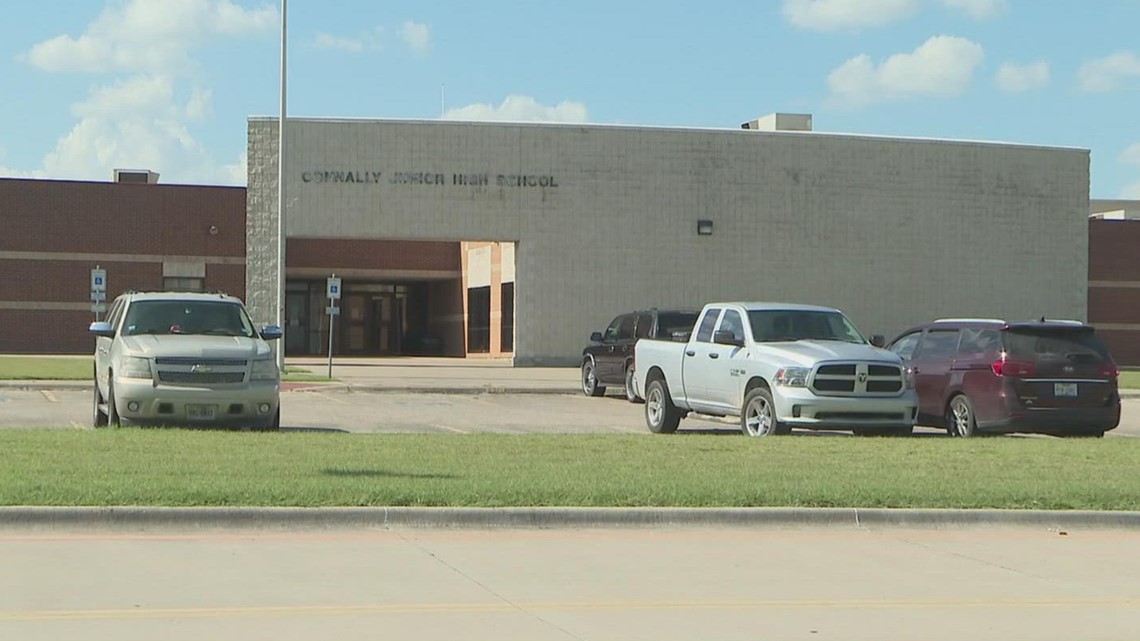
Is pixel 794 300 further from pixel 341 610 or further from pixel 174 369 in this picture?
pixel 341 610

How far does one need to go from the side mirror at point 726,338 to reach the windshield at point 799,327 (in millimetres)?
248

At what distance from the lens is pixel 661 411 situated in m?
22.5

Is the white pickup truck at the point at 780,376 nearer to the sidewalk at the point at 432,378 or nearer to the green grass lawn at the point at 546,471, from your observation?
the green grass lawn at the point at 546,471

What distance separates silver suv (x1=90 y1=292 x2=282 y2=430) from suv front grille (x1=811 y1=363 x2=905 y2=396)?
23.5 feet

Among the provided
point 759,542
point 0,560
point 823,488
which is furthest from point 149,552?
point 823,488

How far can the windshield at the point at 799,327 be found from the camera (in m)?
21.1

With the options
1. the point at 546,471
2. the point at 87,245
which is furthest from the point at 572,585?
the point at 87,245

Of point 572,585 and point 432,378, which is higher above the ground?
A: point 432,378

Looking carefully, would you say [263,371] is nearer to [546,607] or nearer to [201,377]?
[201,377]

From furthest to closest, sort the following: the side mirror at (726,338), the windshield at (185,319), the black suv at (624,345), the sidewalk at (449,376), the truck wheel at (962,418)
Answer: the sidewalk at (449,376)
the black suv at (624,345)
the truck wheel at (962,418)
the side mirror at (726,338)
the windshield at (185,319)

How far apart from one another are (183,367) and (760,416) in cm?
762

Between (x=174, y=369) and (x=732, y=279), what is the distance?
105ft

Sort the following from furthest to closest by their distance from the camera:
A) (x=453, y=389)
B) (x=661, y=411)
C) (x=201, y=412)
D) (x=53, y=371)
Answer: (x=53, y=371)
(x=453, y=389)
(x=661, y=411)
(x=201, y=412)

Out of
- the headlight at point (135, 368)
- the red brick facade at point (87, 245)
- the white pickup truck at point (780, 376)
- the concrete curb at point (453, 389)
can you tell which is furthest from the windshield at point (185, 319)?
the red brick facade at point (87, 245)
